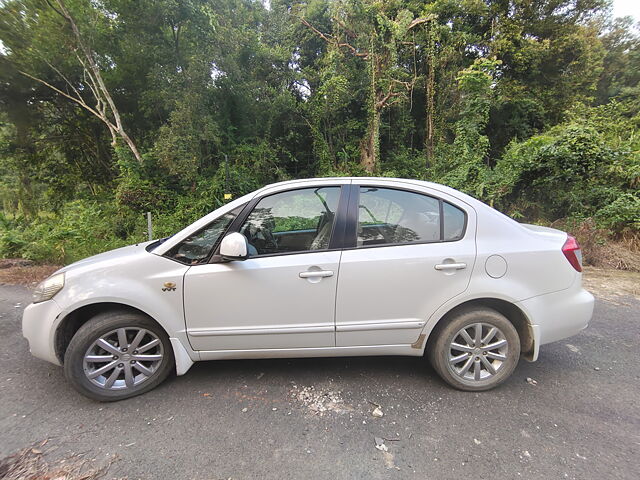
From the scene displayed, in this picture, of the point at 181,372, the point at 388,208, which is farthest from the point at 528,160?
the point at 181,372

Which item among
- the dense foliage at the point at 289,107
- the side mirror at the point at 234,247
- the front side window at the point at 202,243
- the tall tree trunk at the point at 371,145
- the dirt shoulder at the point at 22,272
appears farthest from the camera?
the tall tree trunk at the point at 371,145

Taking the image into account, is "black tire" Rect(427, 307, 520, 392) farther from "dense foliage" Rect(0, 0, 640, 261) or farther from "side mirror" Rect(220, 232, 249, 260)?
"dense foliage" Rect(0, 0, 640, 261)

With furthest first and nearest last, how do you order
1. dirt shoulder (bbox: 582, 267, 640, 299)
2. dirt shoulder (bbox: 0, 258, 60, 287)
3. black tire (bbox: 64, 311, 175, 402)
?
dirt shoulder (bbox: 0, 258, 60, 287) → dirt shoulder (bbox: 582, 267, 640, 299) → black tire (bbox: 64, 311, 175, 402)

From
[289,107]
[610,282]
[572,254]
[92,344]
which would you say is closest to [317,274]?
[92,344]

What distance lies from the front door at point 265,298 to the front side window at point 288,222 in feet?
0.05

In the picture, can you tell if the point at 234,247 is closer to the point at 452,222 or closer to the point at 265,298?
the point at 265,298

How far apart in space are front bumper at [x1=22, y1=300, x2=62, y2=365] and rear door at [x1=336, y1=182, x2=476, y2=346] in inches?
84.8

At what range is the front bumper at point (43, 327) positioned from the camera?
2.14 m

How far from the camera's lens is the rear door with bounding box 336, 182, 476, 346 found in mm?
2141

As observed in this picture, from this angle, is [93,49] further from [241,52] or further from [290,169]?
[290,169]

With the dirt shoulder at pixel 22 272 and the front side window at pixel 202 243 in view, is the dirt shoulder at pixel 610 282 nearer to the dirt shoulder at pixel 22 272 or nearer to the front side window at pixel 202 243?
the front side window at pixel 202 243

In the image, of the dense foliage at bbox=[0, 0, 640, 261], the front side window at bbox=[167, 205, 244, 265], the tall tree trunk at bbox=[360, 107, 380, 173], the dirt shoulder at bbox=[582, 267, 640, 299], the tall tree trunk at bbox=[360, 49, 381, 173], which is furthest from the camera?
the tall tree trunk at bbox=[360, 107, 380, 173]

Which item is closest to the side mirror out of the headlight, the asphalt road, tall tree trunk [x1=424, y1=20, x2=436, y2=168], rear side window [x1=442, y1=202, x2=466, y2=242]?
the asphalt road

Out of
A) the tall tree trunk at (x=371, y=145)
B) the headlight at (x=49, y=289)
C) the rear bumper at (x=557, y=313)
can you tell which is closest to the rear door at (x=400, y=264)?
the rear bumper at (x=557, y=313)
